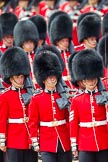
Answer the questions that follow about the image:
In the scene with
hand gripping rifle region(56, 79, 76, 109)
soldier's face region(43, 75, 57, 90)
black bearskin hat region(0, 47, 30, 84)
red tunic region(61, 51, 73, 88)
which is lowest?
hand gripping rifle region(56, 79, 76, 109)

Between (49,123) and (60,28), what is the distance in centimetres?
323

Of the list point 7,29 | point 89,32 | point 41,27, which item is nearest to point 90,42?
point 89,32

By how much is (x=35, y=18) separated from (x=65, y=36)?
1.22 meters

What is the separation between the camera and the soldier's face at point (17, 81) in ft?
28.7

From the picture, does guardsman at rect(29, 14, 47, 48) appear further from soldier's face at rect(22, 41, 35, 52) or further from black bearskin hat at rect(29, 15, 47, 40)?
soldier's face at rect(22, 41, 35, 52)

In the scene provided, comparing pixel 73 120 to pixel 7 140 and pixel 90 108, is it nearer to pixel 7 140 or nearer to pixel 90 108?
pixel 90 108

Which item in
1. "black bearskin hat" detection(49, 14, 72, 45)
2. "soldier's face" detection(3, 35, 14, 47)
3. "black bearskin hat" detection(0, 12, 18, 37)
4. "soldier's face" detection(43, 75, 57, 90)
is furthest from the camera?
"black bearskin hat" detection(0, 12, 18, 37)

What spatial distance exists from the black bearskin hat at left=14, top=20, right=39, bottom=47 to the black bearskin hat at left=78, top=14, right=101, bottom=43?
25.2 inches

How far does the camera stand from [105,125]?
8.32 metres

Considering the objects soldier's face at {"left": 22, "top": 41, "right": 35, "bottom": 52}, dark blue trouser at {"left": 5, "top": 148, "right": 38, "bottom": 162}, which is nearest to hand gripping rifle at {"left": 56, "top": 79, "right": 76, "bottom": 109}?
dark blue trouser at {"left": 5, "top": 148, "right": 38, "bottom": 162}

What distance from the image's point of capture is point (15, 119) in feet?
28.6

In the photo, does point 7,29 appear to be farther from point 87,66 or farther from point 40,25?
point 87,66

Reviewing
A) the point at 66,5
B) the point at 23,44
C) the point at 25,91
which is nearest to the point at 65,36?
the point at 23,44

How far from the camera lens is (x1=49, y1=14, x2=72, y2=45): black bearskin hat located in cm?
1125
